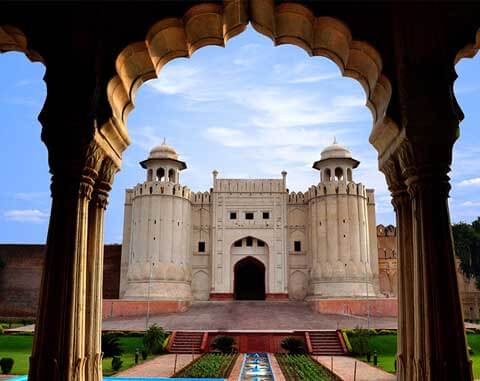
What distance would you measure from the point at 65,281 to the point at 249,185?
30533 millimetres

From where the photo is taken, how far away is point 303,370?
474 inches

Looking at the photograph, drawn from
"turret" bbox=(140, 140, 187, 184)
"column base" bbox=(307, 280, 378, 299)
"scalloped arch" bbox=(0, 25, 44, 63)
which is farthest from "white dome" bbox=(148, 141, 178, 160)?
"scalloped arch" bbox=(0, 25, 44, 63)

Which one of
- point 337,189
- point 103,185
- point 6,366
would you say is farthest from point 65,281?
point 337,189

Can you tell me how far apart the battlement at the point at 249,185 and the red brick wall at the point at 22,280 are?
29.7ft

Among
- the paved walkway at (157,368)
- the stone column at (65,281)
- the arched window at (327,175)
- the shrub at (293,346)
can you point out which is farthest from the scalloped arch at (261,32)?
the arched window at (327,175)

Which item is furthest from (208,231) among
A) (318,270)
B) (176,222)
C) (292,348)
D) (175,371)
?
(175,371)

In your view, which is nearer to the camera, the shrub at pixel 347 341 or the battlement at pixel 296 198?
the shrub at pixel 347 341

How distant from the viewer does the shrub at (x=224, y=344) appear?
55.1 feet

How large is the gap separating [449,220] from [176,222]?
28.6m

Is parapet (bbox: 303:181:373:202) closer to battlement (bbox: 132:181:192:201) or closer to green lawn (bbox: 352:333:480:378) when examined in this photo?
battlement (bbox: 132:181:192:201)

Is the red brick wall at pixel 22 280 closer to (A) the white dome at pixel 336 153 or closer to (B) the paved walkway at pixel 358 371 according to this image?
(A) the white dome at pixel 336 153

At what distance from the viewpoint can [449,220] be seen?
4367mm

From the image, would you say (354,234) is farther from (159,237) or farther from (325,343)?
(325,343)

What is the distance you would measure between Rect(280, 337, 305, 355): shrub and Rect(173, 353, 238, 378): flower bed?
7.89ft
